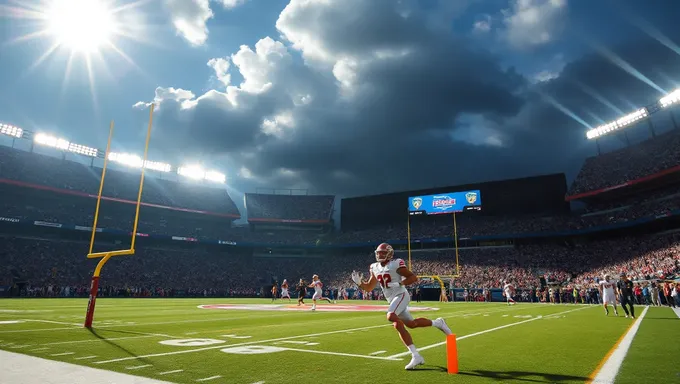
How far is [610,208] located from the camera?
4759cm

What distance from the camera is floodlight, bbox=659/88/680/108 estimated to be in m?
40.2

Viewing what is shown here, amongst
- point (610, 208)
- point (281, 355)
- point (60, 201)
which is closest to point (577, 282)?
point (610, 208)

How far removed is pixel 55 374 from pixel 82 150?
187 feet

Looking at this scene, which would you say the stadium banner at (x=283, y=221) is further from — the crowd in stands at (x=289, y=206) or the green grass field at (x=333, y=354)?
the green grass field at (x=333, y=354)

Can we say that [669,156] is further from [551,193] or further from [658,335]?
[658,335]

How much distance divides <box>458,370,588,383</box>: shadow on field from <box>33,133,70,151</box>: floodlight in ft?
190

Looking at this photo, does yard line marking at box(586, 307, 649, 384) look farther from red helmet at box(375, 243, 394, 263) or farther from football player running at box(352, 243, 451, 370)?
red helmet at box(375, 243, 394, 263)

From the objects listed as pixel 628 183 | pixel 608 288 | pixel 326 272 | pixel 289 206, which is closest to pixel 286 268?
pixel 326 272

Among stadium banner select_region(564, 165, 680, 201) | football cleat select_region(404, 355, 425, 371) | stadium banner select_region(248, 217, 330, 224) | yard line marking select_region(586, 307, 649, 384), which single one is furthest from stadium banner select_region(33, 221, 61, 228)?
stadium banner select_region(564, 165, 680, 201)

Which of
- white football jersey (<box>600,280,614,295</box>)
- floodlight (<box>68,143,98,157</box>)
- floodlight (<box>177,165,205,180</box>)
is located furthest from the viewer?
floodlight (<box>177,165,205,180</box>)

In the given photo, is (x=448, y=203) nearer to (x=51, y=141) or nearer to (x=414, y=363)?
(x=414, y=363)

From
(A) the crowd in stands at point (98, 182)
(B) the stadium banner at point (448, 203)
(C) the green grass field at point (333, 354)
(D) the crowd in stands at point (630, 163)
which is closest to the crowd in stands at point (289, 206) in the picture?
(A) the crowd in stands at point (98, 182)

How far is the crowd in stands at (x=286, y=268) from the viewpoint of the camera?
123 feet

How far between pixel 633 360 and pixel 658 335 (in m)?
4.43
